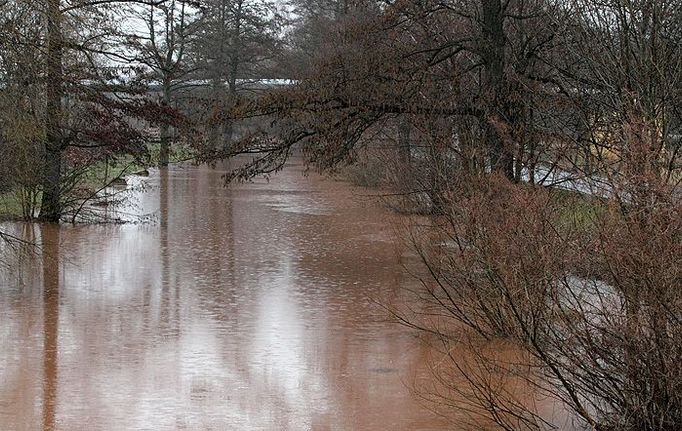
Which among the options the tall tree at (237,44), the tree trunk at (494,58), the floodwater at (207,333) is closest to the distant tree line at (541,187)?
the tree trunk at (494,58)

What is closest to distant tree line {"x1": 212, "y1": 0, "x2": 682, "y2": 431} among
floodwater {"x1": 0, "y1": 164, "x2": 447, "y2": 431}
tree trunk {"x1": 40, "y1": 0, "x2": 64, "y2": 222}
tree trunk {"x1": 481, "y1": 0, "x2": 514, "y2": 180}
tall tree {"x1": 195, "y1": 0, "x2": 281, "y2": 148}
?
tree trunk {"x1": 481, "y1": 0, "x2": 514, "y2": 180}

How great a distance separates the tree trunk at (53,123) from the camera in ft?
55.2

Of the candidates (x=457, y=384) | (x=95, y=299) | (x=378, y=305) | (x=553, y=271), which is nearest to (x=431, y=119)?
(x=378, y=305)

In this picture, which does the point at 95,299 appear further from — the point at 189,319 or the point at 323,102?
the point at 323,102

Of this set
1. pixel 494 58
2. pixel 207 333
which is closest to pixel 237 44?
pixel 494 58

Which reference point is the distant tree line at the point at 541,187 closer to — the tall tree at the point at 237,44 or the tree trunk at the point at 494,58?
the tree trunk at the point at 494,58

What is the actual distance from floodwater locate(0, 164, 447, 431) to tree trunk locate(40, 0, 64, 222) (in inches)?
37.6

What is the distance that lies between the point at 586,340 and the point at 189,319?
314 inches

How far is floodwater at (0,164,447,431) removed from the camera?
33.9ft

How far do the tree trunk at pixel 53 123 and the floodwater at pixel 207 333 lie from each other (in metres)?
0.96

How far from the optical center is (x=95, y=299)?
1659cm

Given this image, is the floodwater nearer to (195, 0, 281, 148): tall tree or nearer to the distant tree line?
the distant tree line

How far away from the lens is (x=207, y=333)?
1406 centimetres

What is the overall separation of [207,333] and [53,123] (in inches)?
390
